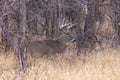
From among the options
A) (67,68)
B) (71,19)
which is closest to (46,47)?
(67,68)

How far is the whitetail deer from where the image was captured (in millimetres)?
10016

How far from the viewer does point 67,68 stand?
8.57 metres

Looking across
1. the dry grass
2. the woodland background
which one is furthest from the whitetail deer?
the dry grass

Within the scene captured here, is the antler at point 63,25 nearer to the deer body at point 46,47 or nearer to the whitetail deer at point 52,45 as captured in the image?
the whitetail deer at point 52,45

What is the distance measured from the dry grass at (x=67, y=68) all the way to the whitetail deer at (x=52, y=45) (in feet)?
1.66

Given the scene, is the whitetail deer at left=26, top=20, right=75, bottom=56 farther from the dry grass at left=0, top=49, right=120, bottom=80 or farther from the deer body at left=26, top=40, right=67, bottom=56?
the dry grass at left=0, top=49, right=120, bottom=80

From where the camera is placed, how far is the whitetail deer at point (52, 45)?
1002 cm

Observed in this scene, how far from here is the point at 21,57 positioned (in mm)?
8570

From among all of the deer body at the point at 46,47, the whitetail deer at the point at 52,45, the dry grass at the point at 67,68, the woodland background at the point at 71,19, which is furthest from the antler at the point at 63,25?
the dry grass at the point at 67,68

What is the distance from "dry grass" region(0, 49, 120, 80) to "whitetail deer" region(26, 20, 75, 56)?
51 cm

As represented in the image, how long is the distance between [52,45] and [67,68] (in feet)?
6.54

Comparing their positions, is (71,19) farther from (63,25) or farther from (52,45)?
(52,45)

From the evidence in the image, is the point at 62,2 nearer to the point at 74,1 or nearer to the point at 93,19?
the point at 74,1

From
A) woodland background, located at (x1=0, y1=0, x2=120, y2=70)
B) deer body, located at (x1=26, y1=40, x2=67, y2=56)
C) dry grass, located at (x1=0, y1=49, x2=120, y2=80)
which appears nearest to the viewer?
dry grass, located at (x1=0, y1=49, x2=120, y2=80)
